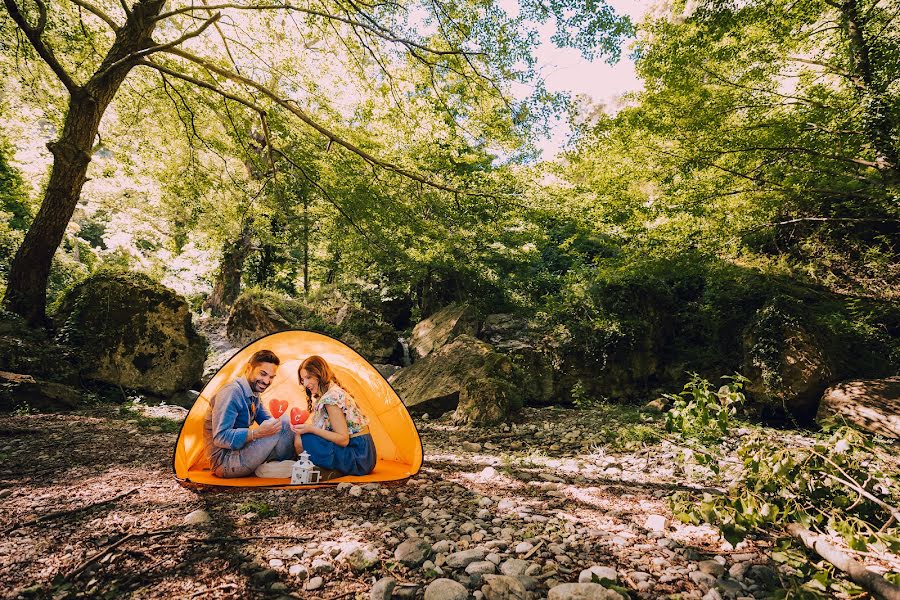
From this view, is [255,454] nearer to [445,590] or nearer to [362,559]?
[362,559]

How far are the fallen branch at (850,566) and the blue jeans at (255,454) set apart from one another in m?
3.55

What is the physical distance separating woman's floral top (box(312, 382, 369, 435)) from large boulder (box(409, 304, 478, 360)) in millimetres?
5446

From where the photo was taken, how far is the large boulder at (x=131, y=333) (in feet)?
20.6

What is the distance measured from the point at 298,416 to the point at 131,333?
4367 millimetres

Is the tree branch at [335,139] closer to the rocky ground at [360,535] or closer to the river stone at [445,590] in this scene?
the rocky ground at [360,535]

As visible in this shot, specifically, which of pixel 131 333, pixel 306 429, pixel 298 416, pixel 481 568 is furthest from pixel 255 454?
pixel 131 333

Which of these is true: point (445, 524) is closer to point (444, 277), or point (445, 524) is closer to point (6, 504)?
point (6, 504)

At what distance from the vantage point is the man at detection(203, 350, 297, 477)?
10.9ft

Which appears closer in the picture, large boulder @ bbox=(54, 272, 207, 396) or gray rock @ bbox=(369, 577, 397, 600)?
gray rock @ bbox=(369, 577, 397, 600)

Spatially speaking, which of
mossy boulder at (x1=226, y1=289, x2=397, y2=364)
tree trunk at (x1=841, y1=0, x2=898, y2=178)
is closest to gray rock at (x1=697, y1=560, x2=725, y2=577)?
tree trunk at (x1=841, y1=0, x2=898, y2=178)

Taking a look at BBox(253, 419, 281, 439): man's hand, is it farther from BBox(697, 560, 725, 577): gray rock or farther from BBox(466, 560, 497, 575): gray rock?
BBox(697, 560, 725, 577): gray rock

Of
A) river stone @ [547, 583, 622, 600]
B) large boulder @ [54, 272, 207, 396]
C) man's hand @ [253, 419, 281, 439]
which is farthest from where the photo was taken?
large boulder @ [54, 272, 207, 396]

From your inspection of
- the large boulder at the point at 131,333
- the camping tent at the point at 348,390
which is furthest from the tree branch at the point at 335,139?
the large boulder at the point at 131,333

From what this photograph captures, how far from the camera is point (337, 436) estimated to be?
136 inches
